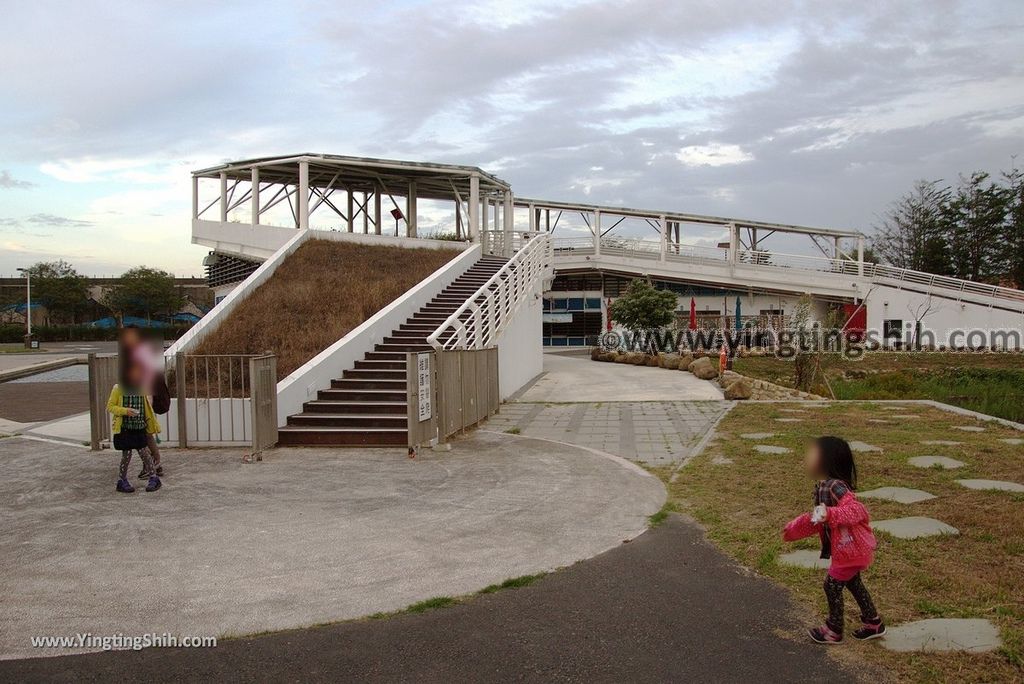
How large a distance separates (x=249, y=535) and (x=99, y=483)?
10.1ft

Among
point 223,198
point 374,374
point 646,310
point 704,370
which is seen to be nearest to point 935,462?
point 374,374

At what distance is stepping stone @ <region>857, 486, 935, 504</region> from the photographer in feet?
21.7

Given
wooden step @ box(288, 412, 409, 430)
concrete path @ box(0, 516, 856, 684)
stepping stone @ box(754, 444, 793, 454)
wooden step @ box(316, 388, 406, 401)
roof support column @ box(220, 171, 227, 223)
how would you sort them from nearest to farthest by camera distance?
concrete path @ box(0, 516, 856, 684) → stepping stone @ box(754, 444, 793, 454) → wooden step @ box(288, 412, 409, 430) → wooden step @ box(316, 388, 406, 401) → roof support column @ box(220, 171, 227, 223)

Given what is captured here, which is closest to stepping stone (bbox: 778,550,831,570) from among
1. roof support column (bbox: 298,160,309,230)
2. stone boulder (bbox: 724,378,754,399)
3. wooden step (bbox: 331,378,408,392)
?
wooden step (bbox: 331,378,408,392)

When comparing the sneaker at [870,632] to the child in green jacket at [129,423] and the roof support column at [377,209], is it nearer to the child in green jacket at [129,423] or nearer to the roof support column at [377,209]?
the child in green jacket at [129,423]

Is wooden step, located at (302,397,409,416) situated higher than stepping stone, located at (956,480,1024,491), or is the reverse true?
wooden step, located at (302,397,409,416)

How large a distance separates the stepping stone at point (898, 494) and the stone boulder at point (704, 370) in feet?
40.2

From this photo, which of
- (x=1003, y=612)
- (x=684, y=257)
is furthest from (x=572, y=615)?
(x=684, y=257)

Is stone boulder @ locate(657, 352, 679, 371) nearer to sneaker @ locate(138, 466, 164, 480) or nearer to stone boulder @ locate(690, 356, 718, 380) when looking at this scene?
stone boulder @ locate(690, 356, 718, 380)

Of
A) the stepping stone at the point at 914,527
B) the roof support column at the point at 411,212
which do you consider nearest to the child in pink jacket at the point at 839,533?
the stepping stone at the point at 914,527

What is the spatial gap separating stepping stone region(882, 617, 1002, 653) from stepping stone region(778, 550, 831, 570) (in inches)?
38.1

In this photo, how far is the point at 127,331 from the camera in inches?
321

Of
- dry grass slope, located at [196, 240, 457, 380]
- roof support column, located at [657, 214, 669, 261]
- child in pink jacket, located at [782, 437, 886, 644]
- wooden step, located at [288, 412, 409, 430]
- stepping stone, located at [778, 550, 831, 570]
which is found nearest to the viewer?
child in pink jacket, located at [782, 437, 886, 644]

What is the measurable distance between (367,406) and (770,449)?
5.66 m
